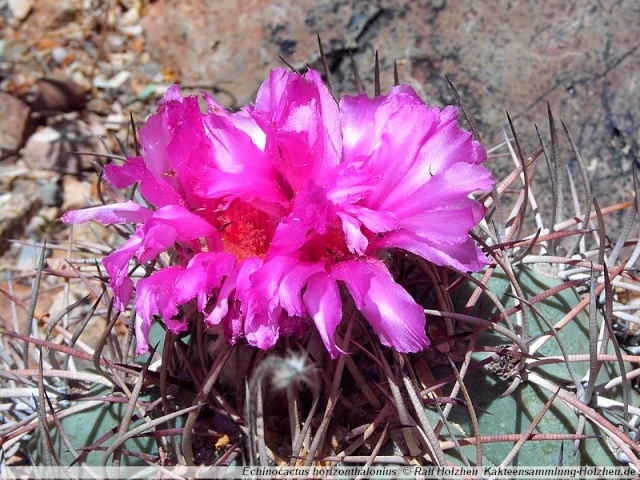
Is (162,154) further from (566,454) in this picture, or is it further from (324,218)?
(566,454)

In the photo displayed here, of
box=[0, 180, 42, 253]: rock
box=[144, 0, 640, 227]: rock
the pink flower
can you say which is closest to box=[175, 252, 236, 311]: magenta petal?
the pink flower

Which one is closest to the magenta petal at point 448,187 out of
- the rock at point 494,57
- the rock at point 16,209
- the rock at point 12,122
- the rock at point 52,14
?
the rock at point 494,57

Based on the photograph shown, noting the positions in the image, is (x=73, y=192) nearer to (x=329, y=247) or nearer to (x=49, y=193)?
(x=49, y=193)

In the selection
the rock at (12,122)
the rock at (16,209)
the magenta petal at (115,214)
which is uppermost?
the magenta petal at (115,214)

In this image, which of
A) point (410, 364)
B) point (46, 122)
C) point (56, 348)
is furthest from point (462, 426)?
point (46, 122)

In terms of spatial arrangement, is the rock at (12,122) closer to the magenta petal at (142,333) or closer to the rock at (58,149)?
the rock at (58,149)

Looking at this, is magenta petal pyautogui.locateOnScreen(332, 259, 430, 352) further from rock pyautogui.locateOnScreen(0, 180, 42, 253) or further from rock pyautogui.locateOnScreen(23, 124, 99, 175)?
rock pyautogui.locateOnScreen(23, 124, 99, 175)
